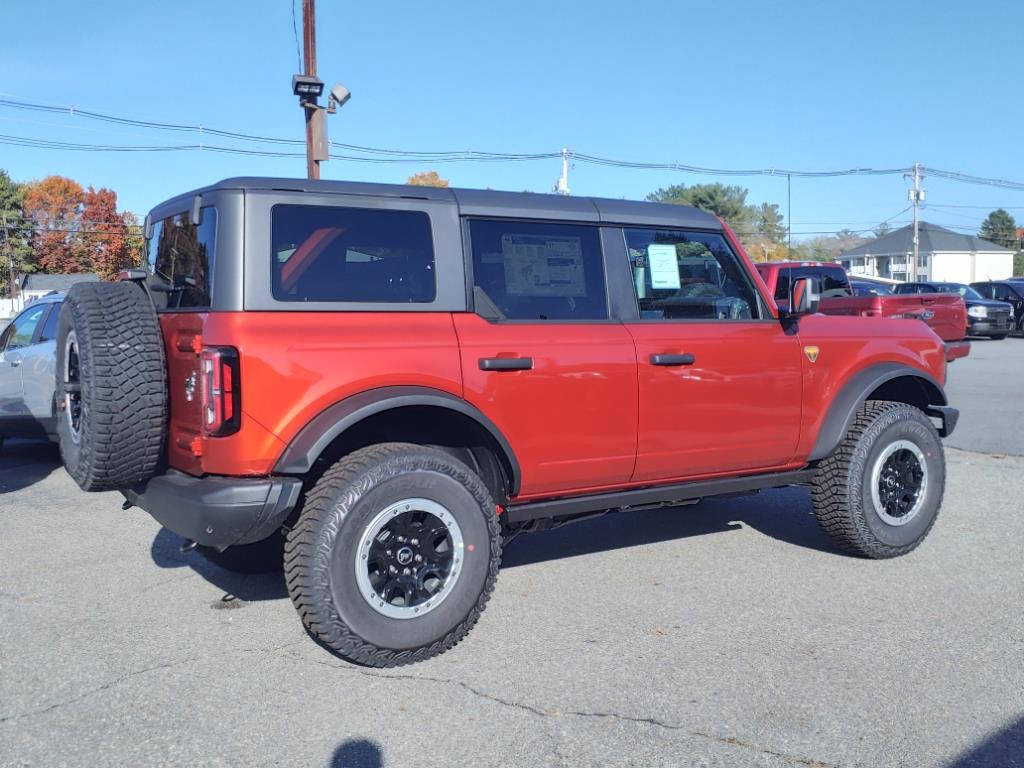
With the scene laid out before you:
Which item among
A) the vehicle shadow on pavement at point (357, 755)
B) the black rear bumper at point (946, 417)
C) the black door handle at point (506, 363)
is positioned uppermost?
the black door handle at point (506, 363)

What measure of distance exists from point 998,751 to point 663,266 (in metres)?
2.76

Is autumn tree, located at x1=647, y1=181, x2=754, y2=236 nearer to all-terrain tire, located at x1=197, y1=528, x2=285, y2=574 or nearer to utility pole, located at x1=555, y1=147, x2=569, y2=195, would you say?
utility pole, located at x1=555, y1=147, x2=569, y2=195

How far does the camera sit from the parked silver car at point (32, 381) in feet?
27.9

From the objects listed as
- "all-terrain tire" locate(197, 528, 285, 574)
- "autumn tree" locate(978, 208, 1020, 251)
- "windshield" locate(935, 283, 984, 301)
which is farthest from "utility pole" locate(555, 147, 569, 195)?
"autumn tree" locate(978, 208, 1020, 251)

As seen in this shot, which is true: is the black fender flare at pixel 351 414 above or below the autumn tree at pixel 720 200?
below

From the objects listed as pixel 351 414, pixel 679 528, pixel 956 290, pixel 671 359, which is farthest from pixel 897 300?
pixel 956 290

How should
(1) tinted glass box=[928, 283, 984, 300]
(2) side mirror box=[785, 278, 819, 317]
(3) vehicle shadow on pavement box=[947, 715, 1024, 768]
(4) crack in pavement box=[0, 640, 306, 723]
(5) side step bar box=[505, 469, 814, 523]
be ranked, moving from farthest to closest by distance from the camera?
1. (1) tinted glass box=[928, 283, 984, 300]
2. (2) side mirror box=[785, 278, 819, 317]
3. (5) side step bar box=[505, 469, 814, 523]
4. (4) crack in pavement box=[0, 640, 306, 723]
5. (3) vehicle shadow on pavement box=[947, 715, 1024, 768]

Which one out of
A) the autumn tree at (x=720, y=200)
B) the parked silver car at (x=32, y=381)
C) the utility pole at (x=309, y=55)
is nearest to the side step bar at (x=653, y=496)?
the parked silver car at (x=32, y=381)

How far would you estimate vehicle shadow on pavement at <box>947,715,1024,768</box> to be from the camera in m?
3.19

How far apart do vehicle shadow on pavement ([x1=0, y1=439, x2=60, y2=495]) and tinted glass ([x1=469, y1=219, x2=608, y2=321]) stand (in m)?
5.45

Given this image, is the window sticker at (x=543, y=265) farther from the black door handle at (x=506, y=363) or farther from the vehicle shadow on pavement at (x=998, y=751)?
the vehicle shadow on pavement at (x=998, y=751)

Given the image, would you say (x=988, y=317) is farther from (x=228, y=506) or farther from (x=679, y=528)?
(x=228, y=506)

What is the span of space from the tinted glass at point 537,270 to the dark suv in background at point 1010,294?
2778 cm

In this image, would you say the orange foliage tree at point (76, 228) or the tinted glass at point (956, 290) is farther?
the orange foliage tree at point (76, 228)
